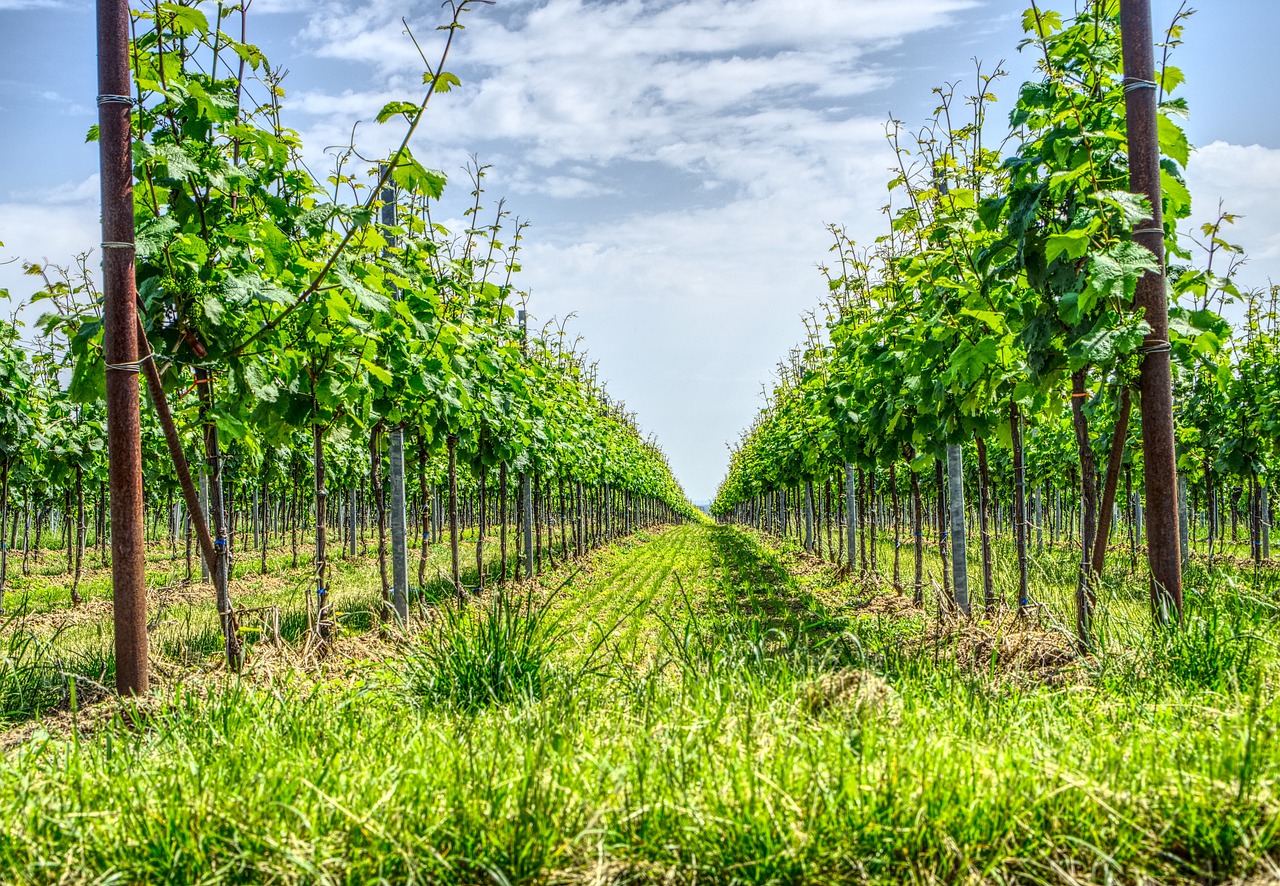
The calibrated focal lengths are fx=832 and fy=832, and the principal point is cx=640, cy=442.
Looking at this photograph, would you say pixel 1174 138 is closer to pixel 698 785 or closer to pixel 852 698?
pixel 852 698

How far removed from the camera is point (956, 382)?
22.8ft

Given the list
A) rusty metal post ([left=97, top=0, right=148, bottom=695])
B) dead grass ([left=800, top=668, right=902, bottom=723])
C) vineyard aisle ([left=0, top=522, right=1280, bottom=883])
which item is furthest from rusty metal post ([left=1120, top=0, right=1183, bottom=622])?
rusty metal post ([left=97, top=0, right=148, bottom=695])

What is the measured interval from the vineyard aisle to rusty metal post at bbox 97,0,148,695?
1.57 feet

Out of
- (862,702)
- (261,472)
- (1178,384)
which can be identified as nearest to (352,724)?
(862,702)

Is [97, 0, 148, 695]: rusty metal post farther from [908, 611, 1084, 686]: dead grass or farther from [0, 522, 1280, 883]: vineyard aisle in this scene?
[908, 611, 1084, 686]: dead grass

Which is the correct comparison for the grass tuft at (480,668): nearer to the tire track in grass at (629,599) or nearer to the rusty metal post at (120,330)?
the tire track in grass at (629,599)

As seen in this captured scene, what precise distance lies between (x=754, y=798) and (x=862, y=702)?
3.67 feet

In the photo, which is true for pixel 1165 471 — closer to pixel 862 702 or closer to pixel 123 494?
pixel 862 702

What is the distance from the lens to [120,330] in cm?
434

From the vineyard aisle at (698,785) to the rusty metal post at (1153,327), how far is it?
53 cm

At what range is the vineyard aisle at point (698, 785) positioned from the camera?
2551 mm

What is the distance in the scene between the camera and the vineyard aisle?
8.37ft

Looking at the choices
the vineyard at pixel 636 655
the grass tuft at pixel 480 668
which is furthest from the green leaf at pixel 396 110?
the grass tuft at pixel 480 668

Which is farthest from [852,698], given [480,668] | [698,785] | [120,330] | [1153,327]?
[120,330]
